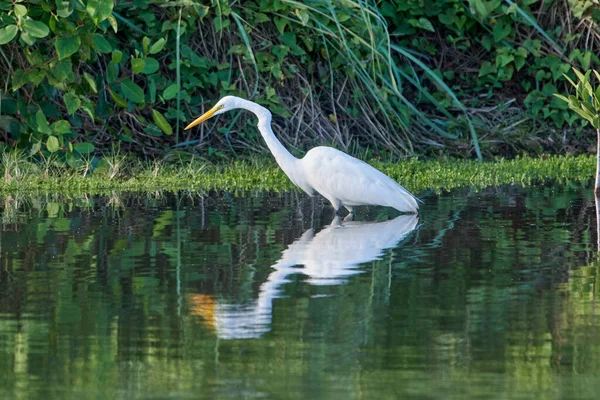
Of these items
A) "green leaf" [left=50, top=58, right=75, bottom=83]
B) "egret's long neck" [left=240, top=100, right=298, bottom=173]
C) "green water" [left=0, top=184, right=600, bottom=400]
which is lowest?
"green water" [left=0, top=184, right=600, bottom=400]

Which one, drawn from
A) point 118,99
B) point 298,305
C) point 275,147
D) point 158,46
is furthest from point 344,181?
point 298,305

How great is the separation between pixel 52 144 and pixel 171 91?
1.39m

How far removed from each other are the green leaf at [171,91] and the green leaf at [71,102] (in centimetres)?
94

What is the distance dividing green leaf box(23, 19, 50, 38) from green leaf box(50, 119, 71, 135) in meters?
1.13

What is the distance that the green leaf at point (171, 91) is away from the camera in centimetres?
1246

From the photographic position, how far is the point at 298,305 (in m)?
5.80

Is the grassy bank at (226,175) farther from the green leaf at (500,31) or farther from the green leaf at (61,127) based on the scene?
the green leaf at (500,31)

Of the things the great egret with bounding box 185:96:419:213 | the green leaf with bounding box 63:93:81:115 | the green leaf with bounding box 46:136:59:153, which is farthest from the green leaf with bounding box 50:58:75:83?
the great egret with bounding box 185:96:419:213

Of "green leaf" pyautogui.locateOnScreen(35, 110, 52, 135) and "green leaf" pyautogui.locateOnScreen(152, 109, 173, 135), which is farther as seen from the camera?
"green leaf" pyautogui.locateOnScreen(152, 109, 173, 135)

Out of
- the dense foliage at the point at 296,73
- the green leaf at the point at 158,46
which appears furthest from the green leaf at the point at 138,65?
the green leaf at the point at 158,46

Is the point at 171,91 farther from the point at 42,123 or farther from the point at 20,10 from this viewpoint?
the point at 20,10

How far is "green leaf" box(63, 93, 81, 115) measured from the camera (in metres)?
11.9

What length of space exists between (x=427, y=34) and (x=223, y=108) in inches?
221

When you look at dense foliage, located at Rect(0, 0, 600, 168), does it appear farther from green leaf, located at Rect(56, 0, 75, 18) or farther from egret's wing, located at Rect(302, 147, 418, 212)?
egret's wing, located at Rect(302, 147, 418, 212)
